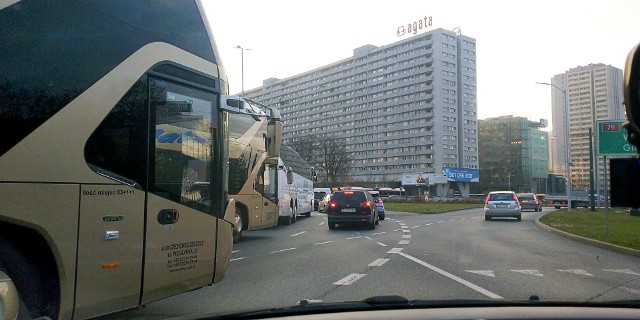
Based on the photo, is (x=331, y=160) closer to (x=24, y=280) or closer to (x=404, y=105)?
(x=404, y=105)

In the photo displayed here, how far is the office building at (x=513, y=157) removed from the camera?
133 meters

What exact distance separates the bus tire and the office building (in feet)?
438

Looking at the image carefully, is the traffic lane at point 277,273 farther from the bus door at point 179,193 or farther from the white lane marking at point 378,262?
the bus door at point 179,193

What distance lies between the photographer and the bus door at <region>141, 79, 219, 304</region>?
5.09 meters

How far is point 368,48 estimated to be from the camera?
Result: 492ft

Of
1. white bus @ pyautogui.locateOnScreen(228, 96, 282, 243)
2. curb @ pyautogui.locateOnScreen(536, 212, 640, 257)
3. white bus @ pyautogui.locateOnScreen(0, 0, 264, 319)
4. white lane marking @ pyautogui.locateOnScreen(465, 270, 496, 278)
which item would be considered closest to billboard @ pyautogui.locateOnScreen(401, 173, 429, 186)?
curb @ pyautogui.locateOnScreen(536, 212, 640, 257)

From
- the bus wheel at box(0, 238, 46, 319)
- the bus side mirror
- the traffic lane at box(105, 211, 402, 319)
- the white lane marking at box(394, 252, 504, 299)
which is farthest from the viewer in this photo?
the white lane marking at box(394, 252, 504, 299)

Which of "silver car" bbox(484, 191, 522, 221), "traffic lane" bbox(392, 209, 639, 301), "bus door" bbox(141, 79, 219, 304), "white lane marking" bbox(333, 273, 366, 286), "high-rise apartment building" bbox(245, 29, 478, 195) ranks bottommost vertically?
"traffic lane" bbox(392, 209, 639, 301)

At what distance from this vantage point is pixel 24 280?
409cm

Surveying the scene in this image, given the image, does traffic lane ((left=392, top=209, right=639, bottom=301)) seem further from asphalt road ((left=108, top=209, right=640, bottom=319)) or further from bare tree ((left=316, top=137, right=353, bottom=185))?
bare tree ((left=316, top=137, right=353, bottom=185))

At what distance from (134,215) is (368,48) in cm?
14976

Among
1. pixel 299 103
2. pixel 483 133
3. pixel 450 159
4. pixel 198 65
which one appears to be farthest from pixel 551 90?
pixel 299 103

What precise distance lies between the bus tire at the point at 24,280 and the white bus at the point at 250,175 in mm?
9177

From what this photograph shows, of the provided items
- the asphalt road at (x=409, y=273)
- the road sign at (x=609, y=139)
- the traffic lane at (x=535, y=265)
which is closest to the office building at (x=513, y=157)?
the road sign at (x=609, y=139)
